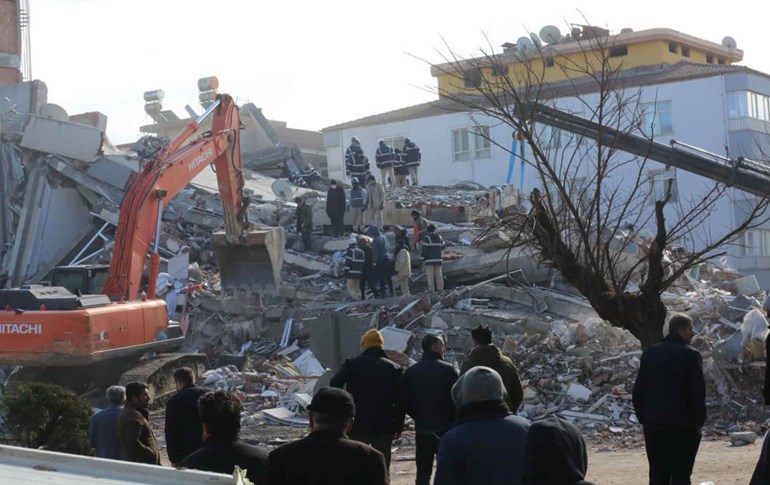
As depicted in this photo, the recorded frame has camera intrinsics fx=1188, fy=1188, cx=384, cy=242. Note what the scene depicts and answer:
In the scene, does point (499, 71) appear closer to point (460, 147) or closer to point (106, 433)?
point (106, 433)

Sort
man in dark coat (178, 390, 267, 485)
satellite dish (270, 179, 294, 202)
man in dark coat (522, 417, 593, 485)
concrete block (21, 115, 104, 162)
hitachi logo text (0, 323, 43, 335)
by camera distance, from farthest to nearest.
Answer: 1. satellite dish (270, 179, 294, 202)
2. concrete block (21, 115, 104, 162)
3. hitachi logo text (0, 323, 43, 335)
4. man in dark coat (178, 390, 267, 485)
5. man in dark coat (522, 417, 593, 485)

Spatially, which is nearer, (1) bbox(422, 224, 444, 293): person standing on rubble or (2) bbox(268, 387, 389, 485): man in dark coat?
(2) bbox(268, 387, 389, 485): man in dark coat

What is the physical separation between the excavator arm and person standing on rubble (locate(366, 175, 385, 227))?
241 inches

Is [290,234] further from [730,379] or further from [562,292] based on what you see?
[730,379]

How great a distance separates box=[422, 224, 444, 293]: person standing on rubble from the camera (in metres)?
24.2

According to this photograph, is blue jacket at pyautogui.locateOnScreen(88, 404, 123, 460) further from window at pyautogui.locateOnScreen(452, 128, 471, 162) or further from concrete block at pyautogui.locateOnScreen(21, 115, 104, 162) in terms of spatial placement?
window at pyautogui.locateOnScreen(452, 128, 471, 162)

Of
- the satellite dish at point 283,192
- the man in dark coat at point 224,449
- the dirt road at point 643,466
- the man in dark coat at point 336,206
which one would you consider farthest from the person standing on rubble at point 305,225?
the man in dark coat at point 224,449

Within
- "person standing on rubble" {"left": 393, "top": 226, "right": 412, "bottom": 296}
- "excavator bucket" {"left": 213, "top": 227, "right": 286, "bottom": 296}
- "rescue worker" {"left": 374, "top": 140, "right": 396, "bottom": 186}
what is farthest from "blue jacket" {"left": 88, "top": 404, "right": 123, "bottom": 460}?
"rescue worker" {"left": 374, "top": 140, "right": 396, "bottom": 186}

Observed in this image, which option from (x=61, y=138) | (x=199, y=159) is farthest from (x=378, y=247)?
(x=61, y=138)

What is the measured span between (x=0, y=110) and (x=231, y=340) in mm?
12955

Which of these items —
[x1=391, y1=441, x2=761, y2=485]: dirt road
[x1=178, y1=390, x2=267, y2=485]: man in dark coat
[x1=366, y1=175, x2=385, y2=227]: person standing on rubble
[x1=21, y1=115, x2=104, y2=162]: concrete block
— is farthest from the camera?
[x1=21, y1=115, x2=104, y2=162]: concrete block

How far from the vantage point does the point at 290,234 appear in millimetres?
30969

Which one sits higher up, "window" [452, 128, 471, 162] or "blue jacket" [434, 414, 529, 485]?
"window" [452, 128, 471, 162]

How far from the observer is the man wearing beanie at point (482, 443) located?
19.1 ft
